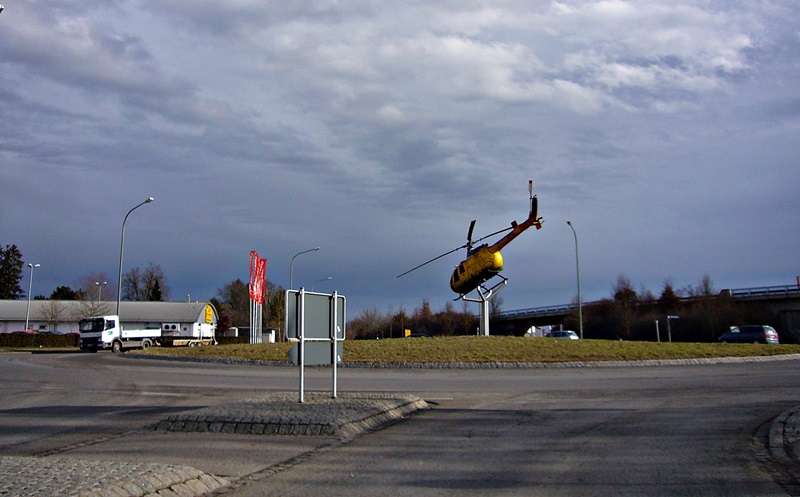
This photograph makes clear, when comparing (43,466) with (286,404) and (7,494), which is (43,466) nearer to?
A: (7,494)

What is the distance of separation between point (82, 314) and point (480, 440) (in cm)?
8594

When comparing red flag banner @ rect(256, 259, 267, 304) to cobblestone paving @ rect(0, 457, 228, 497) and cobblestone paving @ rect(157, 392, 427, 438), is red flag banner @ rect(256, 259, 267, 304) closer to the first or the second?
cobblestone paving @ rect(157, 392, 427, 438)

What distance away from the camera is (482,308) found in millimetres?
39844

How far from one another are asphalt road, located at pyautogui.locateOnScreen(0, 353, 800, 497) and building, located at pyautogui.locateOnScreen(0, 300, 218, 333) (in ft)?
243

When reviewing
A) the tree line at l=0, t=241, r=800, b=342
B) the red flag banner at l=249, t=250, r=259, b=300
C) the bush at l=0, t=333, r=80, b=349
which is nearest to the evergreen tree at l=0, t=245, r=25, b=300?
the tree line at l=0, t=241, r=800, b=342

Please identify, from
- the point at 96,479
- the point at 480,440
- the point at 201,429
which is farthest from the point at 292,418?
the point at 96,479

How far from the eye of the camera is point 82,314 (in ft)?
280

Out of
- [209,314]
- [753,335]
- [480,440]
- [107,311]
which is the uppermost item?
[107,311]

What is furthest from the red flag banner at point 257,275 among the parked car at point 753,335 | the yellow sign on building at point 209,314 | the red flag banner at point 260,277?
the yellow sign on building at point 209,314

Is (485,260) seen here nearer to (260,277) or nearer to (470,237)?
(470,237)

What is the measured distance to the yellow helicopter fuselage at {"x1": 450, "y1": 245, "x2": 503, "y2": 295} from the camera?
119 ft

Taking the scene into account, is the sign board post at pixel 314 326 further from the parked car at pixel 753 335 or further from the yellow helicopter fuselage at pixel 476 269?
the parked car at pixel 753 335

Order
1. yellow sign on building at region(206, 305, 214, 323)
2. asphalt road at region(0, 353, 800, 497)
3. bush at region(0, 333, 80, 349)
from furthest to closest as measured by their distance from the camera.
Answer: yellow sign on building at region(206, 305, 214, 323) → bush at region(0, 333, 80, 349) → asphalt road at region(0, 353, 800, 497)

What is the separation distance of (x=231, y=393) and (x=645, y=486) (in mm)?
12403
